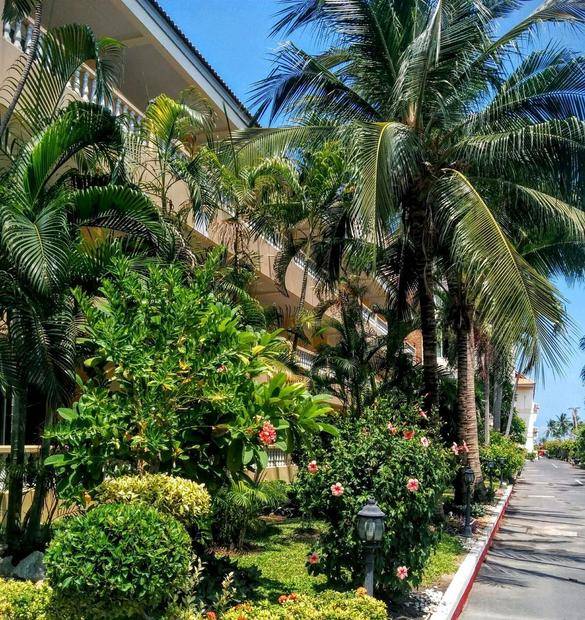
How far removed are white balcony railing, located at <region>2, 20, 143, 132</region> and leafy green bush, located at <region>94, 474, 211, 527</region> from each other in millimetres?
5238

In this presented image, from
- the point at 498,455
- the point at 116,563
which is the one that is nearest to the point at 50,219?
the point at 116,563

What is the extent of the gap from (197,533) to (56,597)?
6.79 feet

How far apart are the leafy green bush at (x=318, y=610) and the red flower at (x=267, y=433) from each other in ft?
4.39

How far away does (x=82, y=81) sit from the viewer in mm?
10922

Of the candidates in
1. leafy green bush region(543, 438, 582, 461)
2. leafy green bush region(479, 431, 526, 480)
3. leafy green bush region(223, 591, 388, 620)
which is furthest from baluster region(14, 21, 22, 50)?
leafy green bush region(543, 438, 582, 461)

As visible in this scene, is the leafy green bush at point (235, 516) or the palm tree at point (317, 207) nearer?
the leafy green bush at point (235, 516)

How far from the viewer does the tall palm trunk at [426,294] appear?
12.5 meters

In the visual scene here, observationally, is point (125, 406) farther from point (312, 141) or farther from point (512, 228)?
point (512, 228)

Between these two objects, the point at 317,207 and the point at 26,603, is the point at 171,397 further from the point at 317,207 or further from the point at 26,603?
the point at 317,207

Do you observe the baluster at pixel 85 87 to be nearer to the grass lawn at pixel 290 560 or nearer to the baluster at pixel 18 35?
the baluster at pixel 18 35

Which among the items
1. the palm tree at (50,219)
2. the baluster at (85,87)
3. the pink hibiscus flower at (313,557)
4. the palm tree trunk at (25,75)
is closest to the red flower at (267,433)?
the pink hibiscus flower at (313,557)

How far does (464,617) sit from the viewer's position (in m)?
8.27

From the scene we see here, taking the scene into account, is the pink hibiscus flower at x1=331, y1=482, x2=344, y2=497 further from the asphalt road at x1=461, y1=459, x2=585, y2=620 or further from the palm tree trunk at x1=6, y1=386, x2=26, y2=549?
the palm tree trunk at x1=6, y1=386, x2=26, y2=549

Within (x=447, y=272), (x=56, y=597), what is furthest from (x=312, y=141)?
(x=56, y=597)
